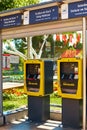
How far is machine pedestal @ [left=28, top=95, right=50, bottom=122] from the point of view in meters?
7.45

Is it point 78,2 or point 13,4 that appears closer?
point 78,2

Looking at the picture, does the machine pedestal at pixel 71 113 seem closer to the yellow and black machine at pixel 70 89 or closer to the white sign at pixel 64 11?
the yellow and black machine at pixel 70 89

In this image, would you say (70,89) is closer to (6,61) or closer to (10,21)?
(6,61)

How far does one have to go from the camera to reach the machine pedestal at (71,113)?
265 inches

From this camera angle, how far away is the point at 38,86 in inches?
290

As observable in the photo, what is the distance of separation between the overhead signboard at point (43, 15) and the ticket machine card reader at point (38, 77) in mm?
1019

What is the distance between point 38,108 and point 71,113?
1.00 metres

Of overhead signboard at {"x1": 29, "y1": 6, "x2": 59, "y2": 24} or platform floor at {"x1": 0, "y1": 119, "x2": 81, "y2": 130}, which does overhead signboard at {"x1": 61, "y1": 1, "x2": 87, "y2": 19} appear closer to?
overhead signboard at {"x1": 29, "y1": 6, "x2": 59, "y2": 24}

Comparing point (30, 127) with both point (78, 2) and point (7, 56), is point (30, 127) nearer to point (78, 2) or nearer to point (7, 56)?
point (7, 56)

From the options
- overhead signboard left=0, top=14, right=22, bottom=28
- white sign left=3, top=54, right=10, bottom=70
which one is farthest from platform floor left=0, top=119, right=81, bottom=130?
overhead signboard left=0, top=14, right=22, bottom=28

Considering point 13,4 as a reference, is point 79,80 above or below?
below

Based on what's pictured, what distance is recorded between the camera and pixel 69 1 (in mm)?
6242

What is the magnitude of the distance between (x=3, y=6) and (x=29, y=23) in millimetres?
4256

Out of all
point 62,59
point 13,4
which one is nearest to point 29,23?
point 62,59
